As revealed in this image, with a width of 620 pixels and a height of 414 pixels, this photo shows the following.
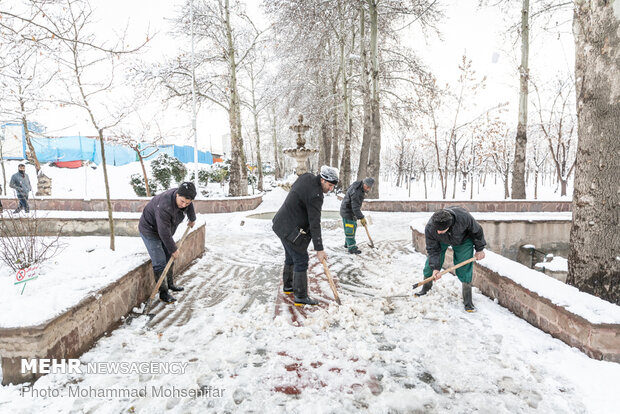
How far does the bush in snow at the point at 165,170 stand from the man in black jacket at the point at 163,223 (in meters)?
11.9

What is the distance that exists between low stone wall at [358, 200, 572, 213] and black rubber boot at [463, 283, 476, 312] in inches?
330

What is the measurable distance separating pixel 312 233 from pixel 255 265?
2389 millimetres

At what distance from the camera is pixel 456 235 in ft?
12.6

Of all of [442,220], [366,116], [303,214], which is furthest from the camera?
[366,116]

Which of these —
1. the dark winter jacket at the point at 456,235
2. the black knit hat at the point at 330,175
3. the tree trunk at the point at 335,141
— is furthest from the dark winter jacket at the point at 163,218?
the tree trunk at the point at 335,141

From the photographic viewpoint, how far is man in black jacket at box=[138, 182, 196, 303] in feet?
12.9

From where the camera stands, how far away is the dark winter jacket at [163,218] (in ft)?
12.9

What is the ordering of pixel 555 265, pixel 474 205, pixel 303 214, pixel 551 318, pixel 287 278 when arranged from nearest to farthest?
pixel 551 318
pixel 303 214
pixel 287 278
pixel 555 265
pixel 474 205

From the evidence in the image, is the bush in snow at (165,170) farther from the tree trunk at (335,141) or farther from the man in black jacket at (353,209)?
the man in black jacket at (353,209)

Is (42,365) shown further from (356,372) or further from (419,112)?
(419,112)

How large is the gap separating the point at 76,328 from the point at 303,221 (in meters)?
2.40

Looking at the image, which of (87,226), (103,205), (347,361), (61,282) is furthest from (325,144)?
(347,361)

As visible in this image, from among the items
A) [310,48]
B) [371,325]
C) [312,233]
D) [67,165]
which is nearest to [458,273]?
[371,325]

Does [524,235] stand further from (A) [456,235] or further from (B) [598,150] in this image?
(A) [456,235]
